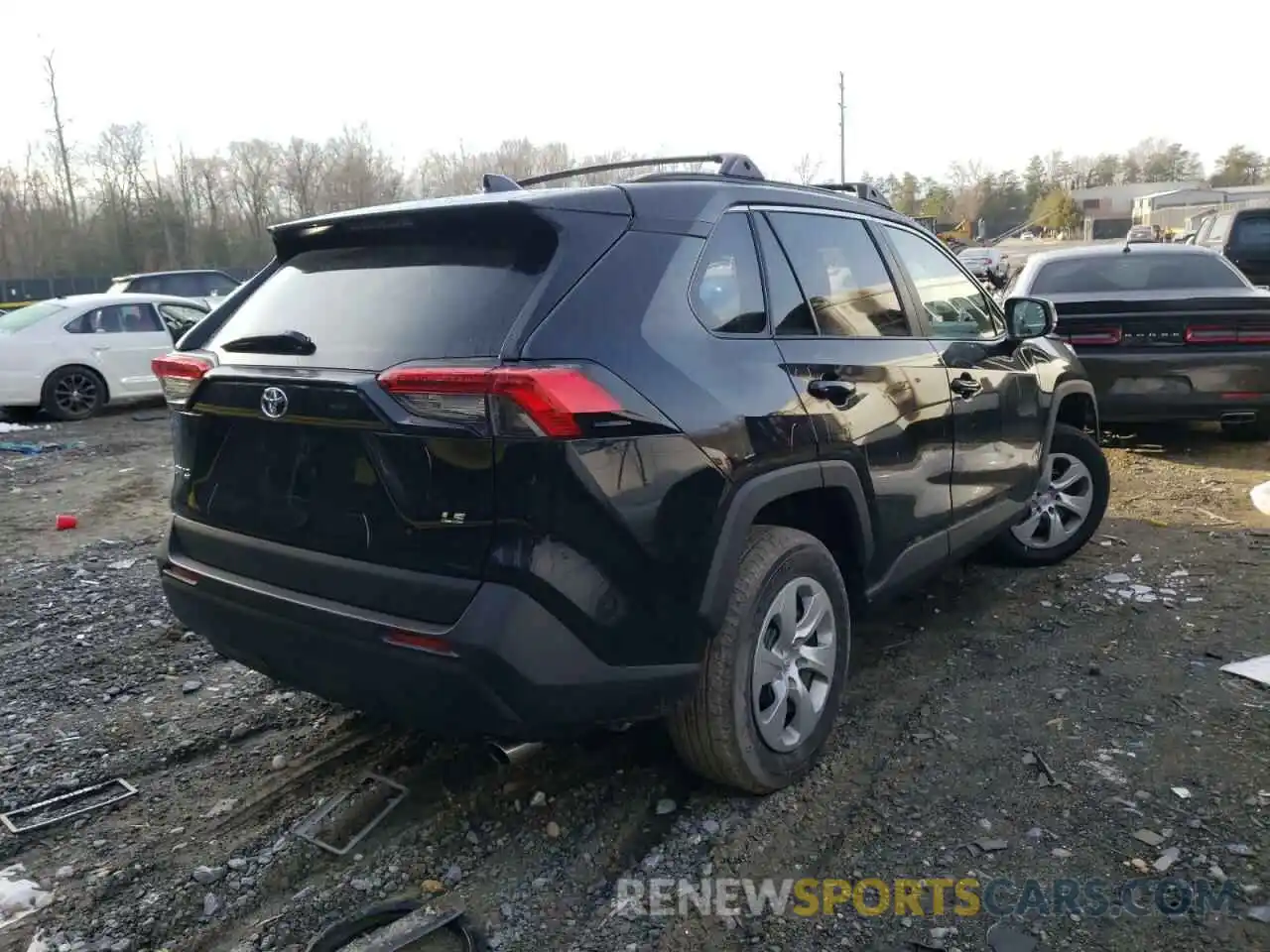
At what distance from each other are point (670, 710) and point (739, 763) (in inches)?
13.6

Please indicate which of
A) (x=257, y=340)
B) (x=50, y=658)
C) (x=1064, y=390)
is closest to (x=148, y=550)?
(x=50, y=658)

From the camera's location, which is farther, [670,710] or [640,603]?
[670,710]

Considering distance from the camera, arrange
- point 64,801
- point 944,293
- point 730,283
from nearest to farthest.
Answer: point 730,283 → point 64,801 → point 944,293

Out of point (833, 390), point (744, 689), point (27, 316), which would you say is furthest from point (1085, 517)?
point (27, 316)

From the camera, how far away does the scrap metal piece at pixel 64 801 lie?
Answer: 3.02m

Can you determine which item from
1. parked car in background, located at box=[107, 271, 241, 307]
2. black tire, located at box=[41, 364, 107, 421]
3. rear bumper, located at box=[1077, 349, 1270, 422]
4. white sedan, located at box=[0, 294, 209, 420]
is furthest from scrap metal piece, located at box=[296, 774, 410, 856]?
parked car in background, located at box=[107, 271, 241, 307]

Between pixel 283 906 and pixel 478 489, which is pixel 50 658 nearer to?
pixel 283 906

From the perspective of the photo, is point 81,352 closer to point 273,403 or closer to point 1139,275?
point 273,403

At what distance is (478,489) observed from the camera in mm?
2320

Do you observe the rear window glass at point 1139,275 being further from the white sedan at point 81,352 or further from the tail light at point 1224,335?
the white sedan at point 81,352

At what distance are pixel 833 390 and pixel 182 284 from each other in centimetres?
1827

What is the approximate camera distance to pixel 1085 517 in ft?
17.3

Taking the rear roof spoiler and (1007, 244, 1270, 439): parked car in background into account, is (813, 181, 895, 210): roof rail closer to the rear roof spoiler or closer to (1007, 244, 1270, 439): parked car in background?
the rear roof spoiler

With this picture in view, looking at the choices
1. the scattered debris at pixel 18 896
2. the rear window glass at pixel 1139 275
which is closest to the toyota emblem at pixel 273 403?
the scattered debris at pixel 18 896
